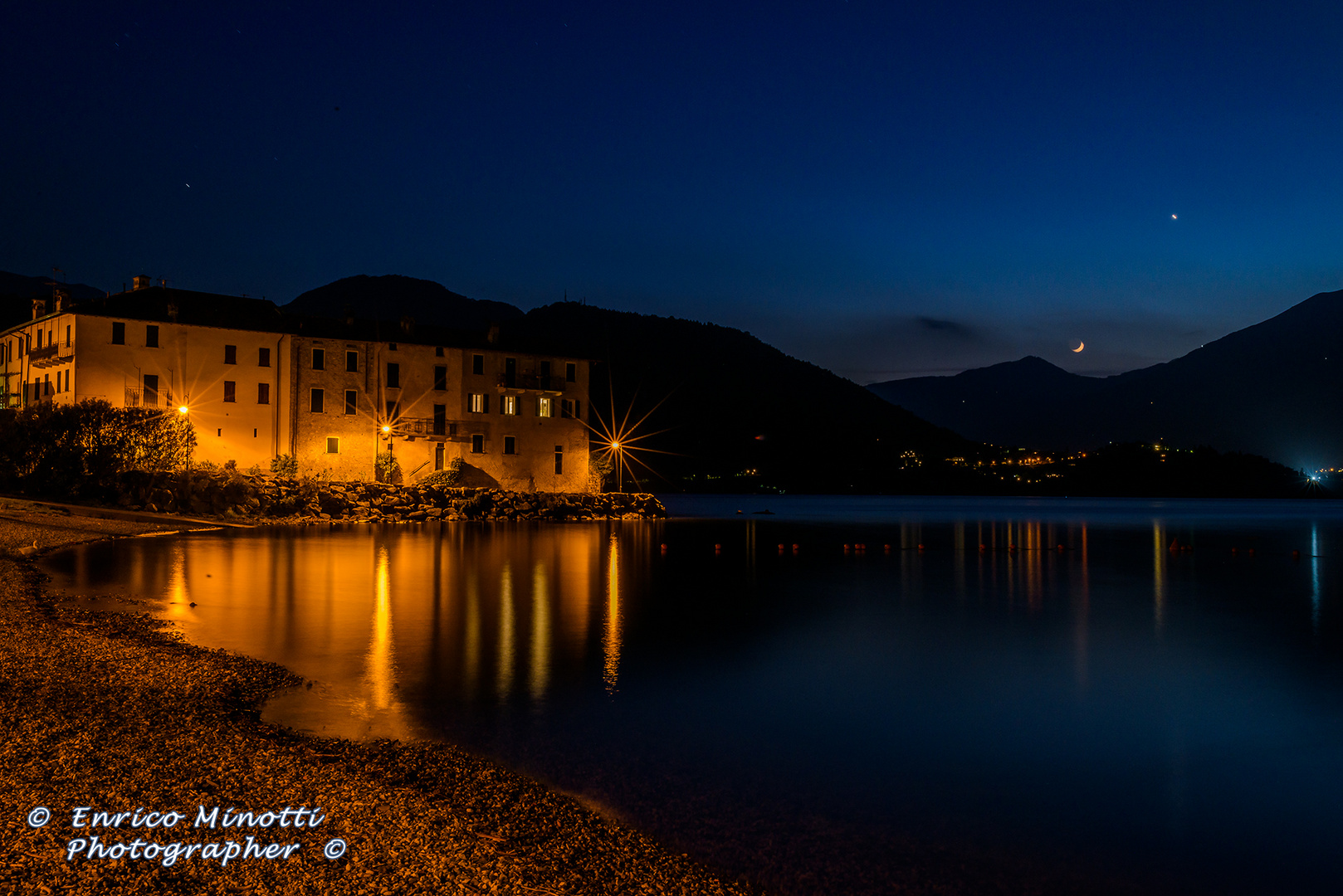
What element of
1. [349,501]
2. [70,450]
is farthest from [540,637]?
[349,501]

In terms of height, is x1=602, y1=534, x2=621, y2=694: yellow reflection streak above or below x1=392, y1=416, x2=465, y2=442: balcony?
below

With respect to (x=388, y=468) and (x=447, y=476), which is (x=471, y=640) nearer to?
(x=388, y=468)

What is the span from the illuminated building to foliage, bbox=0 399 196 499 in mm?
3530

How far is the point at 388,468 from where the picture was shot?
5231cm

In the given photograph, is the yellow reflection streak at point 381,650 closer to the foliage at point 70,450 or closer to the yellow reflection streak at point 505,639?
the yellow reflection streak at point 505,639

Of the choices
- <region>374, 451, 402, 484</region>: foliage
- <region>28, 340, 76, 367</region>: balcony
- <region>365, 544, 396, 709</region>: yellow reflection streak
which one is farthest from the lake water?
<region>374, 451, 402, 484</region>: foliage

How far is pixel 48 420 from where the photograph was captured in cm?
3988

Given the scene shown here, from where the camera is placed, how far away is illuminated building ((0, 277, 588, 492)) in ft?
150

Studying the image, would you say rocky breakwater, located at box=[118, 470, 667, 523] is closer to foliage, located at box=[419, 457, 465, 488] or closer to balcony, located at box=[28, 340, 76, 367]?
foliage, located at box=[419, 457, 465, 488]

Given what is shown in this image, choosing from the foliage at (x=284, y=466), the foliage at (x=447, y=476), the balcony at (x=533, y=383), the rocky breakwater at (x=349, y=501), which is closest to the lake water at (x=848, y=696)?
the rocky breakwater at (x=349, y=501)

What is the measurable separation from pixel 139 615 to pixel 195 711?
715 cm

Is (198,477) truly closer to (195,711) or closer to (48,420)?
(48,420)

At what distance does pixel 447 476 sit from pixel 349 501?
24.4 feet

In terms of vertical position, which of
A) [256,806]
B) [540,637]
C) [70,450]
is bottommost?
[540,637]
